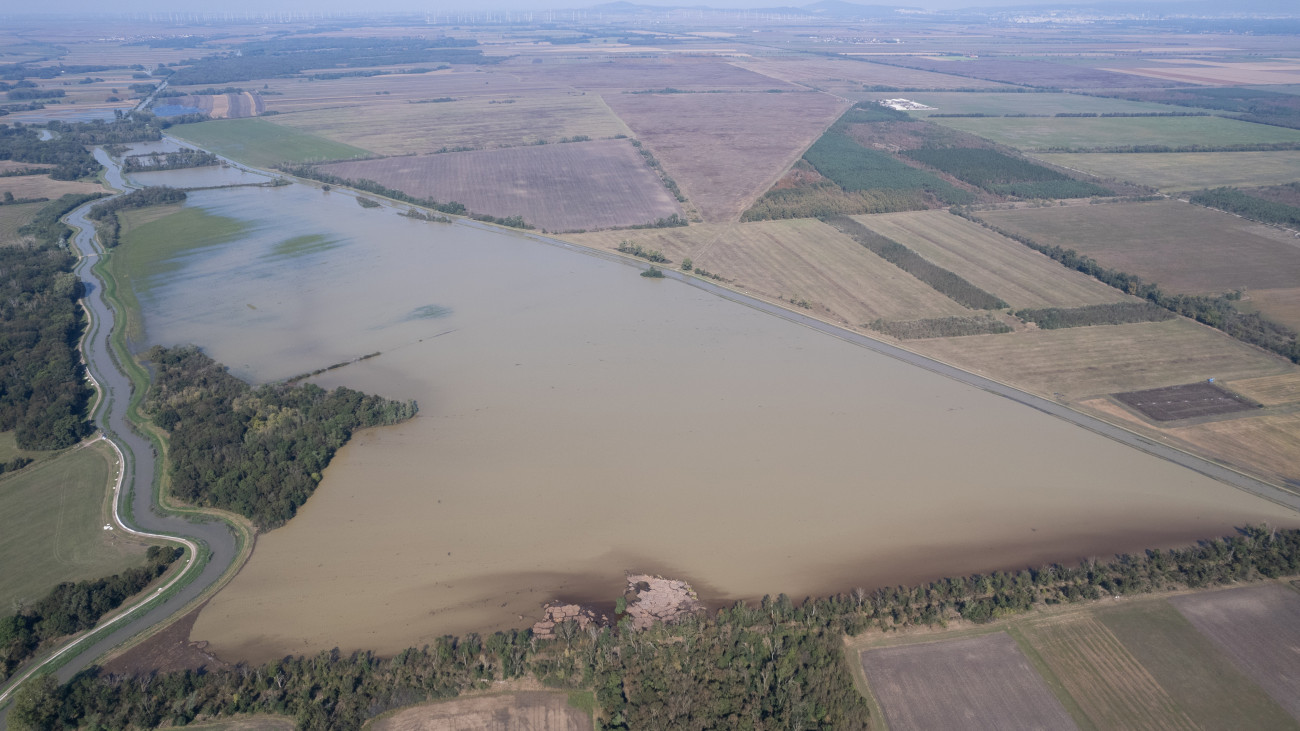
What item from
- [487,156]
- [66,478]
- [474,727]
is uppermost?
[487,156]

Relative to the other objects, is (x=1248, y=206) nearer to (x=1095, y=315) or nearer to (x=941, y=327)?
(x=1095, y=315)

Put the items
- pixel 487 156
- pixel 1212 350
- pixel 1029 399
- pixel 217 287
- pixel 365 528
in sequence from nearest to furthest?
pixel 365 528, pixel 1029 399, pixel 1212 350, pixel 217 287, pixel 487 156

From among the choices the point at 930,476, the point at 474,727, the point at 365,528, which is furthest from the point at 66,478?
the point at 930,476

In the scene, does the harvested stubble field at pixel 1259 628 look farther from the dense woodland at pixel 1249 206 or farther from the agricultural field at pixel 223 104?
the agricultural field at pixel 223 104

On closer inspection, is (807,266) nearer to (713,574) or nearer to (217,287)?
(713,574)

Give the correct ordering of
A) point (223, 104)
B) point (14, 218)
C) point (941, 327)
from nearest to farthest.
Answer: point (941, 327) → point (14, 218) → point (223, 104)

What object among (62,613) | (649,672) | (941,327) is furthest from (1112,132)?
(62,613)

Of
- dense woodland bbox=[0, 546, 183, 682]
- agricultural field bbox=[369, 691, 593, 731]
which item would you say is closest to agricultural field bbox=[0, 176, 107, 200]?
dense woodland bbox=[0, 546, 183, 682]
